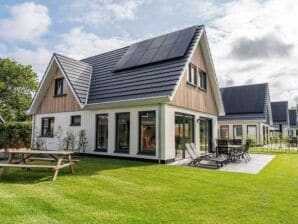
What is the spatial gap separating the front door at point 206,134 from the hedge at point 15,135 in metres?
13.5

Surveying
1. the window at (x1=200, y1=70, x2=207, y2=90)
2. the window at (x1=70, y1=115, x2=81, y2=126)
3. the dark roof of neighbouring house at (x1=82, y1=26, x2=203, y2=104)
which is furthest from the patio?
the window at (x1=70, y1=115, x2=81, y2=126)

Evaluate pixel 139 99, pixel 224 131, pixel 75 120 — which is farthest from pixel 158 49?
pixel 224 131

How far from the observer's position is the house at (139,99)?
11.2 metres


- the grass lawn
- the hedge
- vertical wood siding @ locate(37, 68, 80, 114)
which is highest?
vertical wood siding @ locate(37, 68, 80, 114)

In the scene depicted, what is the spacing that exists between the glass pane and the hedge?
10.2 meters

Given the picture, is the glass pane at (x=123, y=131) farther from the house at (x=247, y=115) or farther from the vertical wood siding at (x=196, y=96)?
the house at (x=247, y=115)

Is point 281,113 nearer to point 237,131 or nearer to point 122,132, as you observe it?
point 237,131

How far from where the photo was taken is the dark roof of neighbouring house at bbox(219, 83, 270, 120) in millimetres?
25922

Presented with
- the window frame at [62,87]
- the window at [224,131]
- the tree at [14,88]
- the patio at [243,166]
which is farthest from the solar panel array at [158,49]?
the tree at [14,88]

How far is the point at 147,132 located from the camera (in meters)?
11.4

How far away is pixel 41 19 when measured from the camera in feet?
41.1

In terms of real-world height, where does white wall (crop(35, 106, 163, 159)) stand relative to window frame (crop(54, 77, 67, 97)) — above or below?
below

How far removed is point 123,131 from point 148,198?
7.17m

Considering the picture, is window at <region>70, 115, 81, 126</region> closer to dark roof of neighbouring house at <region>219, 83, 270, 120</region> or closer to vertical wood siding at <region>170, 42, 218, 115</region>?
vertical wood siding at <region>170, 42, 218, 115</region>
